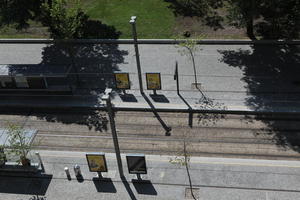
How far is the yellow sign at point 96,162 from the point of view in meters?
24.4

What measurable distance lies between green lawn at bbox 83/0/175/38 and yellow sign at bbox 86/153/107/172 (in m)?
16.7

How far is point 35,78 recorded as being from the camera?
104ft

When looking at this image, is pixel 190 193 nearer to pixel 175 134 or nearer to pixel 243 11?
pixel 175 134

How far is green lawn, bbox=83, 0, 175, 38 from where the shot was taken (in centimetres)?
3875

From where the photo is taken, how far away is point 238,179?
24750 millimetres

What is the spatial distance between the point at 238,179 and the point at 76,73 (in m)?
15.5

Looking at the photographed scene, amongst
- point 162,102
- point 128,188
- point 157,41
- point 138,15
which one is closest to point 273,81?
point 162,102

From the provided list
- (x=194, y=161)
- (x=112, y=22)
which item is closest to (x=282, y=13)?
(x=194, y=161)

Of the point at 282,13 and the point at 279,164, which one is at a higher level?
the point at 282,13

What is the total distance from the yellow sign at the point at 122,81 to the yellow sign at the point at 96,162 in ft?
27.5

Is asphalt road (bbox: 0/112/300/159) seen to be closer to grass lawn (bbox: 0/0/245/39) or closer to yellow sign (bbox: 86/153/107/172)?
yellow sign (bbox: 86/153/107/172)

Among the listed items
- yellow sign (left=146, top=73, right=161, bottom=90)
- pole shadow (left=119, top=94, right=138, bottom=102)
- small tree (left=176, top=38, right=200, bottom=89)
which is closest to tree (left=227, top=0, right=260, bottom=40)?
small tree (left=176, top=38, right=200, bottom=89)

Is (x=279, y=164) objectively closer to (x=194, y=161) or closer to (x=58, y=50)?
(x=194, y=161)

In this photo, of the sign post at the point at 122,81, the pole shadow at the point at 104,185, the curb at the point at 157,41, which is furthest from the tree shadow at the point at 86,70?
the pole shadow at the point at 104,185
